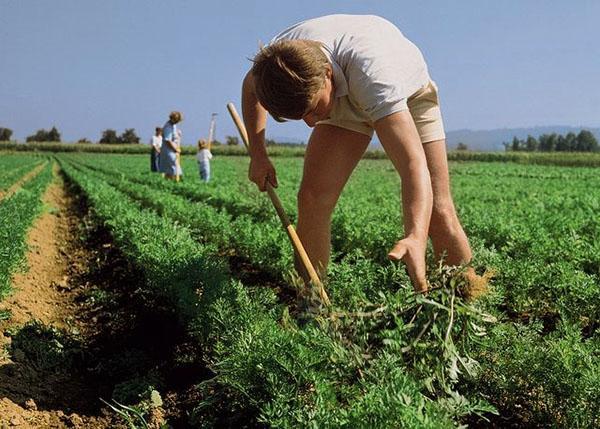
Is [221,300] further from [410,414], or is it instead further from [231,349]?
[410,414]

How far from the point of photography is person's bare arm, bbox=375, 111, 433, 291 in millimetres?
3041

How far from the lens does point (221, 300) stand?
3.98 metres

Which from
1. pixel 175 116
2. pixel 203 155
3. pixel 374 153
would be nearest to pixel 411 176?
pixel 175 116

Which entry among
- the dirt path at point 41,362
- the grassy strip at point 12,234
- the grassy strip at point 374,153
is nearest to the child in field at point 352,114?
the dirt path at point 41,362

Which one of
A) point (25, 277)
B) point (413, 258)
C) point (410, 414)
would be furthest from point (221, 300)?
point (25, 277)

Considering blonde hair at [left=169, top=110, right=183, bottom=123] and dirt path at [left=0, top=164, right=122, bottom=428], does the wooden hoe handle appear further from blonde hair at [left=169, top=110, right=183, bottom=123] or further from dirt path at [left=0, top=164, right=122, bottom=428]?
blonde hair at [left=169, top=110, right=183, bottom=123]

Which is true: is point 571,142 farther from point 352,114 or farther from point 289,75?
point 289,75

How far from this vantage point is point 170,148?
52.5 feet

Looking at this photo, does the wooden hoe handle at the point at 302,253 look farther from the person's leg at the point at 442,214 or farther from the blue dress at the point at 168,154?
the blue dress at the point at 168,154

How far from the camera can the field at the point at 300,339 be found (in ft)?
9.86

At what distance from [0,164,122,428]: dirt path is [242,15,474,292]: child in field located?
1678mm

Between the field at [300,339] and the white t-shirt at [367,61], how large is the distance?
902 mm

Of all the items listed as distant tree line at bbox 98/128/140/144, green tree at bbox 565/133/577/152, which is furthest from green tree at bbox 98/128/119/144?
green tree at bbox 565/133/577/152

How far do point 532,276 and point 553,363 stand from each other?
211 centimetres
